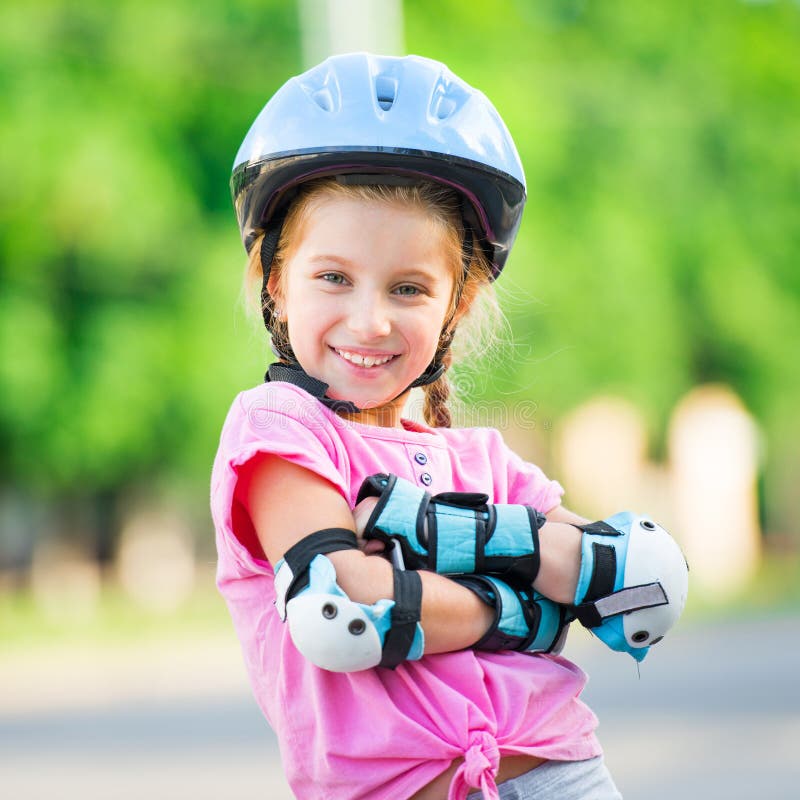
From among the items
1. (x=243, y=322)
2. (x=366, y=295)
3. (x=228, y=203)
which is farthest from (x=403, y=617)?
(x=228, y=203)

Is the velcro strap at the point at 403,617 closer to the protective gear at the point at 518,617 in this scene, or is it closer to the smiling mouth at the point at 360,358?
the protective gear at the point at 518,617

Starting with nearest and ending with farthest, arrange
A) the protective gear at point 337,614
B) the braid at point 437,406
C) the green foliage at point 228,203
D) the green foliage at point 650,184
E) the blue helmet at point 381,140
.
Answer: the protective gear at point 337,614 < the blue helmet at point 381,140 < the braid at point 437,406 < the green foliage at point 228,203 < the green foliage at point 650,184

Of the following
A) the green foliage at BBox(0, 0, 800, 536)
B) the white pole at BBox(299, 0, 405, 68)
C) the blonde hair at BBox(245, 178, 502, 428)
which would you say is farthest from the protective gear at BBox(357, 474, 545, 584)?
the green foliage at BBox(0, 0, 800, 536)

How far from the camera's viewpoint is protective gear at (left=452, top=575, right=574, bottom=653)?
2451mm

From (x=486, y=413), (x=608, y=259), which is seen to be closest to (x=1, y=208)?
(x=608, y=259)

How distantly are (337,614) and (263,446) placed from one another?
0.35 m

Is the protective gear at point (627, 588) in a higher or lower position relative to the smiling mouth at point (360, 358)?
lower

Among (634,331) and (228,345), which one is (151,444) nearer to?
(228,345)

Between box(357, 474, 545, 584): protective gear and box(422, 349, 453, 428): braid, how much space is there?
0.63 meters

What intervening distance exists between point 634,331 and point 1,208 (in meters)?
7.89

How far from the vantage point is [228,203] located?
15.7 m

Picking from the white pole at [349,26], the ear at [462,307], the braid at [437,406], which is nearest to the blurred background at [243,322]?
the white pole at [349,26]

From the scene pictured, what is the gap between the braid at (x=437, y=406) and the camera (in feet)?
10.2

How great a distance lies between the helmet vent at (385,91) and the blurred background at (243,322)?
633 cm
